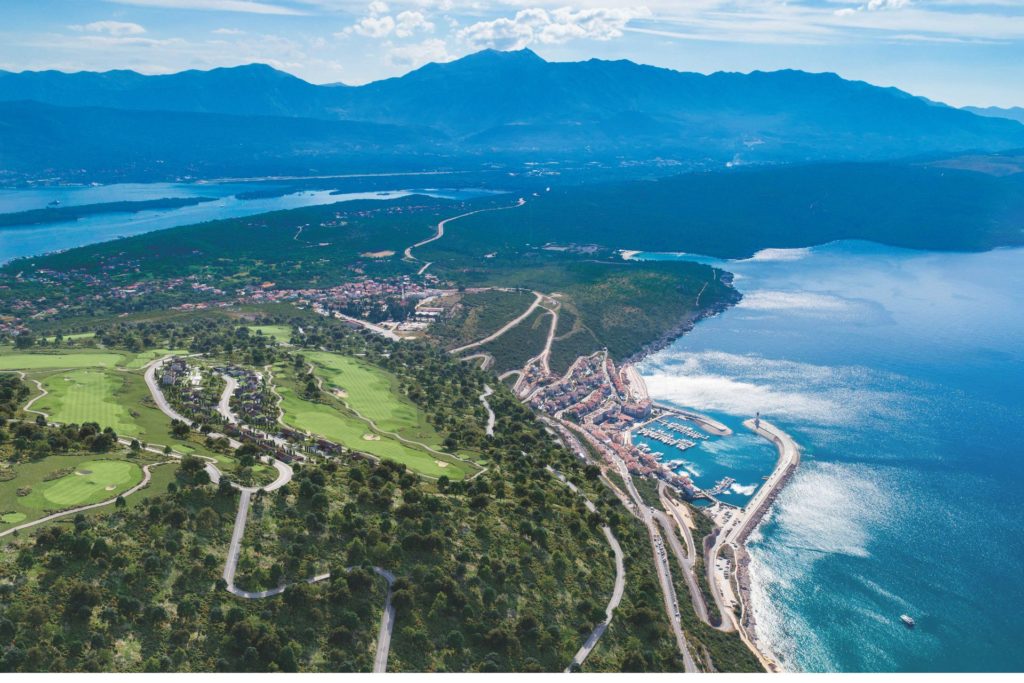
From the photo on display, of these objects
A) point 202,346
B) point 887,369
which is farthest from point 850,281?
point 202,346

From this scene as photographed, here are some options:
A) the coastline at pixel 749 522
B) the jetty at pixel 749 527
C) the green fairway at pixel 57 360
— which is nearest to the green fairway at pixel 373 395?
the green fairway at pixel 57 360

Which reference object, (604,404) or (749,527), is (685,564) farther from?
(604,404)

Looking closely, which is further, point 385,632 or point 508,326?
point 508,326

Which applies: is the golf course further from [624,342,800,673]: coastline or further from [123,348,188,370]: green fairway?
[624,342,800,673]: coastline

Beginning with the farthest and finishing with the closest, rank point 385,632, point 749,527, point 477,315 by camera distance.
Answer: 1. point 477,315
2. point 749,527
3. point 385,632

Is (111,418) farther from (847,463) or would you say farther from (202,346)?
(847,463)

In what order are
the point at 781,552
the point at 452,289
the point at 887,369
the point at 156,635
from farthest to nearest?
the point at 452,289 → the point at 887,369 → the point at 781,552 → the point at 156,635

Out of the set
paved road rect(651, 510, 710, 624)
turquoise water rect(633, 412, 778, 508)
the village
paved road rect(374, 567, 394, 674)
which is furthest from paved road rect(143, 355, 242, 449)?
turquoise water rect(633, 412, 778, 508)

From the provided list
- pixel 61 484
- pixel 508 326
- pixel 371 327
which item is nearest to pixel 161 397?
pixel 61 484
